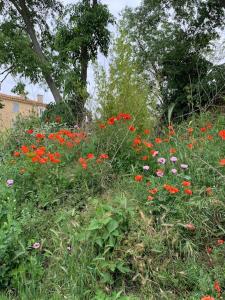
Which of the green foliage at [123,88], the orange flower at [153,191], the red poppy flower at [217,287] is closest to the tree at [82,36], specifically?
the green foliage at [123,88]

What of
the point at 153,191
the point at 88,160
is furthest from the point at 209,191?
the point at 88,160

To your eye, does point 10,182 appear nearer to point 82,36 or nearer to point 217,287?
point 217,287

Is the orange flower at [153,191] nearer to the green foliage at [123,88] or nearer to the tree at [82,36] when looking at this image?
the green foliage at [123,88]

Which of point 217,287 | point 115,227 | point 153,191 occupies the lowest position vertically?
point 217,287

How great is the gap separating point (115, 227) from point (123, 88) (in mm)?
3496

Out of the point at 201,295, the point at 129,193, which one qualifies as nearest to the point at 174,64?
the point at 129,193

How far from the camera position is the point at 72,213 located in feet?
9.88

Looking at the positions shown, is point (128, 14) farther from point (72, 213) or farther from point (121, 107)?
point (72, 213)

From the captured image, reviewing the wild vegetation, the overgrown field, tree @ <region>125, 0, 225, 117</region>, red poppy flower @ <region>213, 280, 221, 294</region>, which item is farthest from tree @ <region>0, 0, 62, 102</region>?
red poppy flower @ <region>213, 280, 221, 294</region>

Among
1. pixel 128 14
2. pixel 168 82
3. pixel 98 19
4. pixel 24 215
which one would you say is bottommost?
pixel 24 215

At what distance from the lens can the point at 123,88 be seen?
18.9ft

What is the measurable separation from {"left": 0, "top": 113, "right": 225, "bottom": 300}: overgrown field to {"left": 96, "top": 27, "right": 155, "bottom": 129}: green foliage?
163cm

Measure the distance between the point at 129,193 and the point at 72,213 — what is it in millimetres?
509

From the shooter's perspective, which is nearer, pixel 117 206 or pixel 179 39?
pixel 117 206
